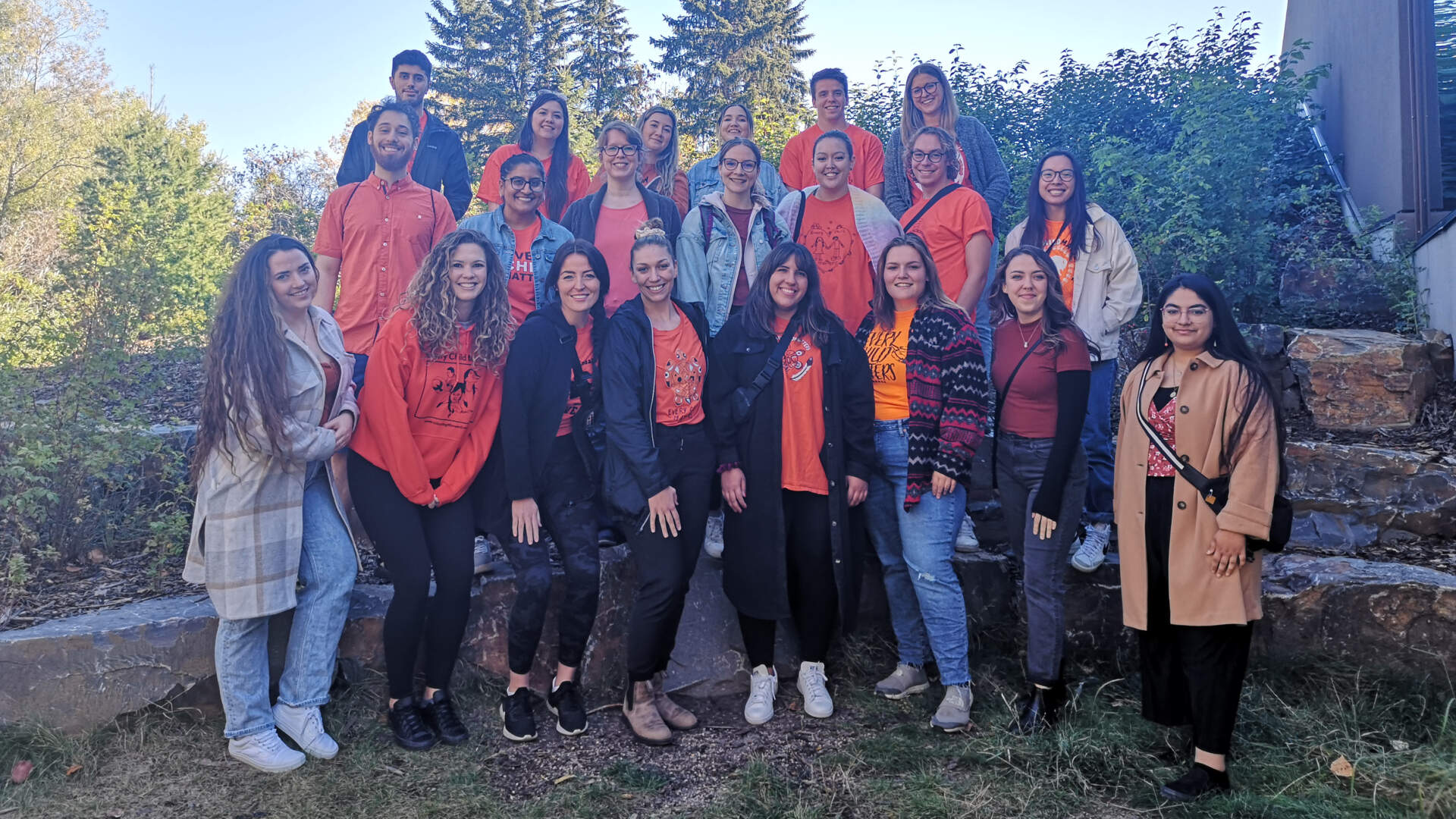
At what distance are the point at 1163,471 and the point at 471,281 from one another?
2.84m

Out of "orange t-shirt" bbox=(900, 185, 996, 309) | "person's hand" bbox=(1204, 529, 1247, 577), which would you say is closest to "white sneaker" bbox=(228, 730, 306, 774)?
"person's hand" bbox=(1204, 529, 1247, 577)

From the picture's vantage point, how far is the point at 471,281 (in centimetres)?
377

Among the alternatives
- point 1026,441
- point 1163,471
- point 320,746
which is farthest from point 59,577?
point 1163,471

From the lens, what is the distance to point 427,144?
17.4 ft

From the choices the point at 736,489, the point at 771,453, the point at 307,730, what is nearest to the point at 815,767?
the point at 736,489

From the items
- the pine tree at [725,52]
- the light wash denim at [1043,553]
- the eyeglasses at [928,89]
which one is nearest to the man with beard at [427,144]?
the eyeglasses at [928,89]

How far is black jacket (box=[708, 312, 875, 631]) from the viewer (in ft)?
12.7

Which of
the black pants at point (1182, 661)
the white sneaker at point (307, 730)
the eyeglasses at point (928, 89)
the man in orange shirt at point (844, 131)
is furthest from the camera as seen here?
the man in orange shirt at point (844, 131)

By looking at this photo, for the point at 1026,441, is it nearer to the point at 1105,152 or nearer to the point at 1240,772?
the point at 1240,772

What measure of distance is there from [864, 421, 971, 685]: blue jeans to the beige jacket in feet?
4.10

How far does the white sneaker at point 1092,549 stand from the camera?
14.1 ft

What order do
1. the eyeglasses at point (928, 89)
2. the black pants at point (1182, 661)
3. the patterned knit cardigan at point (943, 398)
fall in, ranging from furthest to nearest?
the eyeglasses at point (928, 89), the patterned knit cardigan at point (943, 398), the black pants at point (1182, 661)

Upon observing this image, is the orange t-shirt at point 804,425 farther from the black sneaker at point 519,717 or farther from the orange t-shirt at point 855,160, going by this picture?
the orange t-shirt at point 855,160

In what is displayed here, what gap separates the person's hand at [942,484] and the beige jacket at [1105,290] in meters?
1.26
